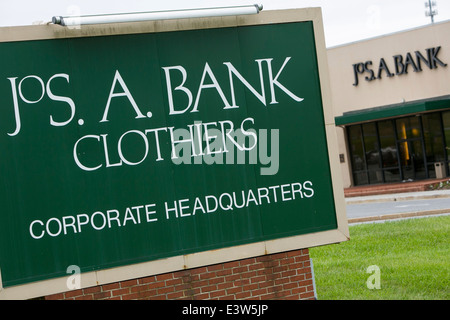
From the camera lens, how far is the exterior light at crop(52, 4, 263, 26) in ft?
21.0

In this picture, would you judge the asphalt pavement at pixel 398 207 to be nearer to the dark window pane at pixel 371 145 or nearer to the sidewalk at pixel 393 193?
the sidewalk at pixel 393 193

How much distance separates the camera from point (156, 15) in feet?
22.1

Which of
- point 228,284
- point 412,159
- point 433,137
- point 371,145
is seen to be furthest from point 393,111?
point 228,284

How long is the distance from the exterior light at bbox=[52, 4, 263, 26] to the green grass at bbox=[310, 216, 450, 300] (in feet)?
14.6

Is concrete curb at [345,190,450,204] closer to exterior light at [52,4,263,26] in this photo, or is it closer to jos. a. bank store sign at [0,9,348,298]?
jos. a. bank store sign at [0,9,348,298]

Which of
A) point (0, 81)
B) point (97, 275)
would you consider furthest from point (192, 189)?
point (0, 81)

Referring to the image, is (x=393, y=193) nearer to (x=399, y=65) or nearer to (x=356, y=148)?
(x=356, y=148)

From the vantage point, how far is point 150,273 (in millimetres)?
6715

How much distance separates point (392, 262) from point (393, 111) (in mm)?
18302

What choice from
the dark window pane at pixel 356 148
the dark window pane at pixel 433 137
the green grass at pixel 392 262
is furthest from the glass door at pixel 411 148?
the green grass at pixel 392 262

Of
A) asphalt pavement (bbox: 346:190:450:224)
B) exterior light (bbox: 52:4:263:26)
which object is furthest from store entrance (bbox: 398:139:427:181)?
exterior light (bbox: 52:4:263:26)

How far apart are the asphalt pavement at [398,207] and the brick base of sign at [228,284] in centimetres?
1043

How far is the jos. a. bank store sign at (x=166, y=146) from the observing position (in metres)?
6.36

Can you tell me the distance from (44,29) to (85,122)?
3.29 ft
